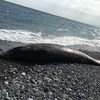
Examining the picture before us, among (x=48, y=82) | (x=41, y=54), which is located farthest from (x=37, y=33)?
(x=48, y=82)

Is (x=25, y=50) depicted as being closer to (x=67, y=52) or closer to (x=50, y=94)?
(x=67, y=52)

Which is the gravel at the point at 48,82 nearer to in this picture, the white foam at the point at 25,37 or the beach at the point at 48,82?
the beach at the point at 48,82

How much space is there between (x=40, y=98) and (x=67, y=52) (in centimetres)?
511

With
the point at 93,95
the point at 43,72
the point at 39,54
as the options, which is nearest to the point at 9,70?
the point at 43,72

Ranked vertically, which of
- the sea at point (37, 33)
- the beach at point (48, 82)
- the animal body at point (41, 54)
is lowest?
the sea at point (37, 33)

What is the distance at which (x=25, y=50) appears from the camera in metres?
11.8

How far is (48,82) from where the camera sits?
927 centimetres

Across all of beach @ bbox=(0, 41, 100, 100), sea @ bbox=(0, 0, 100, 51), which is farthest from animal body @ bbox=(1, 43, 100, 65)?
sea @ bbox=(0, 0, 100, 51)

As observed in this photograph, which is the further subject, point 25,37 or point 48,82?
point 25,37

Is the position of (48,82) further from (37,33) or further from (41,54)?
(37,33)

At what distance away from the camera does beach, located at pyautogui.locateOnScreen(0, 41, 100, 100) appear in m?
8.08

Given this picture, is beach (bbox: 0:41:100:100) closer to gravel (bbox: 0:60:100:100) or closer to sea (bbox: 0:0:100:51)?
gravel (bbox: 0:60:100:100)

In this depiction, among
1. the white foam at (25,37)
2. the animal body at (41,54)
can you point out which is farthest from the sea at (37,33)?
the animal body at (41,54)

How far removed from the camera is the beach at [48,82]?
8078mm
